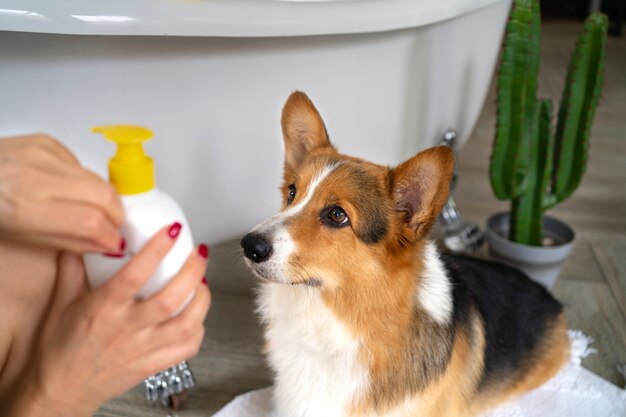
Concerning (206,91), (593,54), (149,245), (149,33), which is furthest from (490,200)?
(149,245)

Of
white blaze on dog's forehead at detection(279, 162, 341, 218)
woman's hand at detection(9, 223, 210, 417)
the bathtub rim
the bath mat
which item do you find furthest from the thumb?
the bath mat

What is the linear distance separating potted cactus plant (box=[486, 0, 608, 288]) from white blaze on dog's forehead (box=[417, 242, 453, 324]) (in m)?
0.73

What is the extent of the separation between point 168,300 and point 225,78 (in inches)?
41.2

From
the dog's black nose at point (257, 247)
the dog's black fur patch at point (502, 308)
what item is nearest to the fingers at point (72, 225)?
the dog's black nose at point (257, 247)

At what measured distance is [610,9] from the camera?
5855mm

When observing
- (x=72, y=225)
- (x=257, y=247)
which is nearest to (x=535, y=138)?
(x=257, y=247)

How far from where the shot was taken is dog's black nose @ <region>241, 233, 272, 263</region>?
43.0 inches

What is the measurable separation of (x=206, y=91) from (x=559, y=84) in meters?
3.85

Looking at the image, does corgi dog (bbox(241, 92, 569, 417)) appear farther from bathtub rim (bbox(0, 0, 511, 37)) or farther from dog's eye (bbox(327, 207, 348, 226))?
bathtub rim (bbox(0, 0, 511, 37))

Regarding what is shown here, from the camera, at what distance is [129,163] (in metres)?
0.69

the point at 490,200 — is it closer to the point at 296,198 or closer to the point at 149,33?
the point at 296,198

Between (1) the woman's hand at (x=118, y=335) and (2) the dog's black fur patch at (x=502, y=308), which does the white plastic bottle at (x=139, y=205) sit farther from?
(2) the dog's black fur patch at (x=502, y=308)

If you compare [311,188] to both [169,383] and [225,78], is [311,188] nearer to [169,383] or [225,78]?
[225,78]

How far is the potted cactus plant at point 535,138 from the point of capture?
1.83 metres
